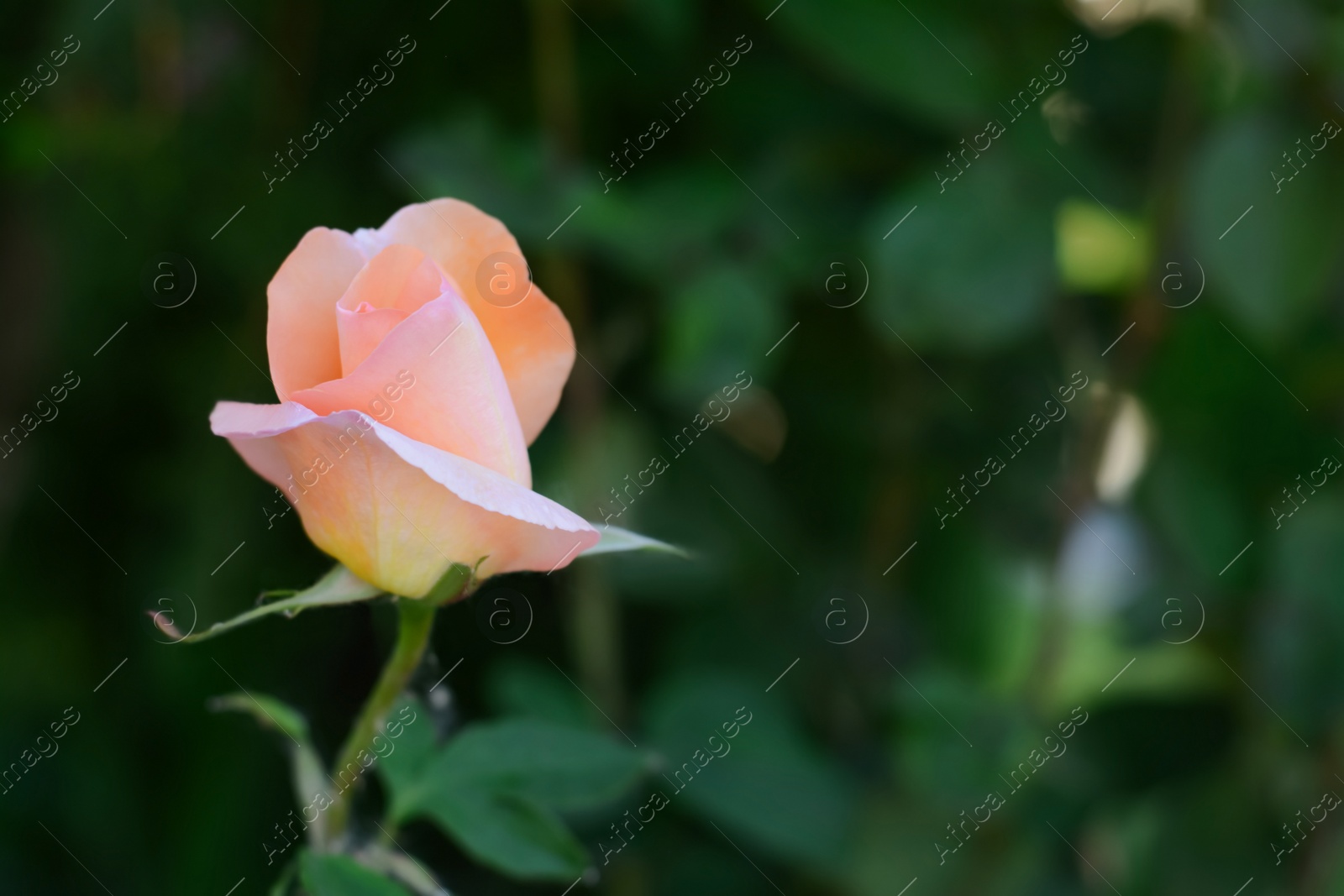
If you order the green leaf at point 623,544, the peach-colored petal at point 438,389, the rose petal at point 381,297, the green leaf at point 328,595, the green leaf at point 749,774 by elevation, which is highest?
the rose petal at point 381,297

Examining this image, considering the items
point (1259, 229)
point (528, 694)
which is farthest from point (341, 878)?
point (1259, 229)

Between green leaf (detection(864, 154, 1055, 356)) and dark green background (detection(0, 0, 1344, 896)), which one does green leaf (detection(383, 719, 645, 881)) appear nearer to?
dark green background (detection(0, 0, 1344, 896))

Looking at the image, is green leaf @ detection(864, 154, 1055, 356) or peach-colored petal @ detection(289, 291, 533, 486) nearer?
peach-colored petal @ detection(289, 291, 533, 486)

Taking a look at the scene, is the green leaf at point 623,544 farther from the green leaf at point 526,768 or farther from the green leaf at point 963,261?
the green leaf at point 963,261

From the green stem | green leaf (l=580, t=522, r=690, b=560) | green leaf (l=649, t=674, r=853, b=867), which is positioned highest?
the green stem

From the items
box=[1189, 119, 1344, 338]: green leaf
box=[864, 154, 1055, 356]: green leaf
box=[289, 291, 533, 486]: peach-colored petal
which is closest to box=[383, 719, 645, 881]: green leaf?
box=[289, 291, 533, 486]: peach-colored petal

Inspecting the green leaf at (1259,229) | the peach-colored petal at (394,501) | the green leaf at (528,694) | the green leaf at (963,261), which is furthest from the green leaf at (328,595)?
the green leaf at (1259,229)

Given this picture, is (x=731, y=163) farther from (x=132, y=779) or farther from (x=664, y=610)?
(x=132, y=779)
